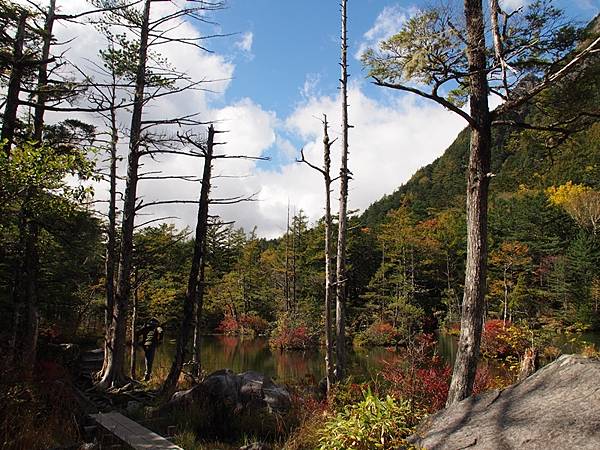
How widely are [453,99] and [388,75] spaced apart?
4.90ft

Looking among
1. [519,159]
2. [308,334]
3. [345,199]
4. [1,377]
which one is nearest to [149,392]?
[1,377]

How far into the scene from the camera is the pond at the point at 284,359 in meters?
18.8

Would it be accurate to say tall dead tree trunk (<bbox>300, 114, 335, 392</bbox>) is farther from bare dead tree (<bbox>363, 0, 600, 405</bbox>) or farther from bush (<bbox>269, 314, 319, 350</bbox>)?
bush (<bbox>269, 314, 319, 350</bbox>)

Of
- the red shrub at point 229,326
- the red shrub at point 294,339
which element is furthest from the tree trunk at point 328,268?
the red shrub at point 229,326

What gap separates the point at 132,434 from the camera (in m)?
5.33

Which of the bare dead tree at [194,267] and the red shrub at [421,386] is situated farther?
the bare dead tree at [194,267]

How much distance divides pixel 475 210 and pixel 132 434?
528 centimetres

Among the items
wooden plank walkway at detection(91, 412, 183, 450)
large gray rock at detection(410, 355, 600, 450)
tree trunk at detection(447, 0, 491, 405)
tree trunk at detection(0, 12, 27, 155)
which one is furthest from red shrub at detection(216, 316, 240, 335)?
large gray rock at detection(410, 355, 600, 450)

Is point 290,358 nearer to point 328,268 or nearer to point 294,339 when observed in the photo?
point 294,339

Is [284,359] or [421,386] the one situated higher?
[421,386]

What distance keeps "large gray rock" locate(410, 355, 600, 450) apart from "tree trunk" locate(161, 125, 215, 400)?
6465mm

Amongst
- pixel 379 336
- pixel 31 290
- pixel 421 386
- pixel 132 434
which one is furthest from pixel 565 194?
pixel 132 434

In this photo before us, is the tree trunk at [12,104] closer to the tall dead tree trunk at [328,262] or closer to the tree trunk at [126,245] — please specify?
the tree trunk at [126,245]

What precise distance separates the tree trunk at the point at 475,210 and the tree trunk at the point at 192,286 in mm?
5935
